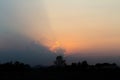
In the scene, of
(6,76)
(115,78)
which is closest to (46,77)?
(6,76)

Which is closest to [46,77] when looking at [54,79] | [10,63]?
[54,79]

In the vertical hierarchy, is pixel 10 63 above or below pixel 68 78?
above

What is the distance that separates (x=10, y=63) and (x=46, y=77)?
120 feet

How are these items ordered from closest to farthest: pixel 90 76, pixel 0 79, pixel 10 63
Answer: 1. pixel 0 79
2. pixel 90 76
3. pixel 10 63

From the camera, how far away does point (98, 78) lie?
40938 mm

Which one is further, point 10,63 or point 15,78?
point 10,63

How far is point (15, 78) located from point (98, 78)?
32.2 ft

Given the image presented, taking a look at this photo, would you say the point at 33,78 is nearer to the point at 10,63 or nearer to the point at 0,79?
the point at 0,79

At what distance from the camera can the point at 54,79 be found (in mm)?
40344

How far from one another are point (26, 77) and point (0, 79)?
3348mm

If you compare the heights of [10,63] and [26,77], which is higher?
[10,63]

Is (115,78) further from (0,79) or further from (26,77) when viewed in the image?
(0,79)

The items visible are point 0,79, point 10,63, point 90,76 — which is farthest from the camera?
point 10,63

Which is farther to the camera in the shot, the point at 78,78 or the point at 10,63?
the point at 10,63
